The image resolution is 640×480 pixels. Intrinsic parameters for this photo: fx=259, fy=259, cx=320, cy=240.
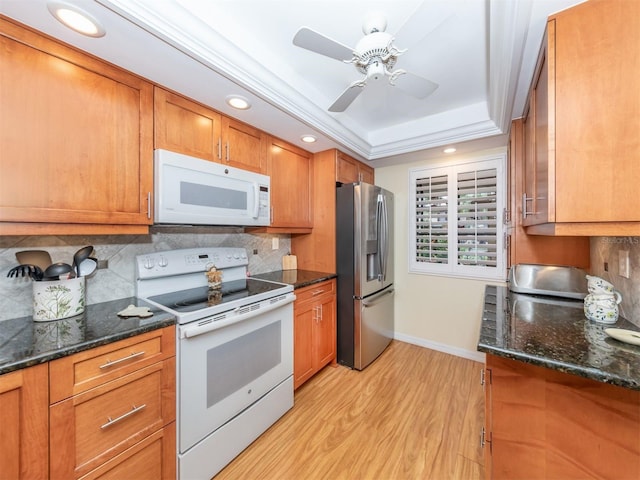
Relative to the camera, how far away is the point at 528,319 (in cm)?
138

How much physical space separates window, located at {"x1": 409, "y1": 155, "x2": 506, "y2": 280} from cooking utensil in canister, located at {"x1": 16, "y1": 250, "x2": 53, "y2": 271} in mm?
3155

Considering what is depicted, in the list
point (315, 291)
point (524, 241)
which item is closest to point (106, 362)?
point (315, 291)

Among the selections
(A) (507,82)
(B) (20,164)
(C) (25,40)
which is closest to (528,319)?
(A) (507,82)

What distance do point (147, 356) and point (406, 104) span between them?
104 inches

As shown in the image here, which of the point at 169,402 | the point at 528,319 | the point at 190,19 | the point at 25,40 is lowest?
the point at 169,402

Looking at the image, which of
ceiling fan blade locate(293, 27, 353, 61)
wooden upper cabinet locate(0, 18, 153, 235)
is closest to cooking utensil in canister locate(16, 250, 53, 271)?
wooden upper cabinet locate(0, 18, 153, 235)

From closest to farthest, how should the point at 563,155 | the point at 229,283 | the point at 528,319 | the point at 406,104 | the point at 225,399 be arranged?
the point at 563,155, the point at 528,319, the point at 225,399, the point at 229,283, the point at 406,104

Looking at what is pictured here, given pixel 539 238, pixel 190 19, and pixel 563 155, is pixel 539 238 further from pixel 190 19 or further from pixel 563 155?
pixel 190 19

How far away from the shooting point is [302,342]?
2.25 metres

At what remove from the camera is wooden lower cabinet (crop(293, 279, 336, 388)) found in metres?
2.20

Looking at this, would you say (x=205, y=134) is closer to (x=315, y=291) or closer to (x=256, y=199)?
(x=256, y=199)

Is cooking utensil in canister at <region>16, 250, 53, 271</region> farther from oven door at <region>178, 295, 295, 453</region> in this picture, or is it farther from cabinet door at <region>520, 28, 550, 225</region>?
cabinet door at <region>520, 28, 550, 225</region>

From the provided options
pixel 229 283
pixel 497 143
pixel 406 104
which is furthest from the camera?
pixel 497 143

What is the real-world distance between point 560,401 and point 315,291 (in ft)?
5.61
